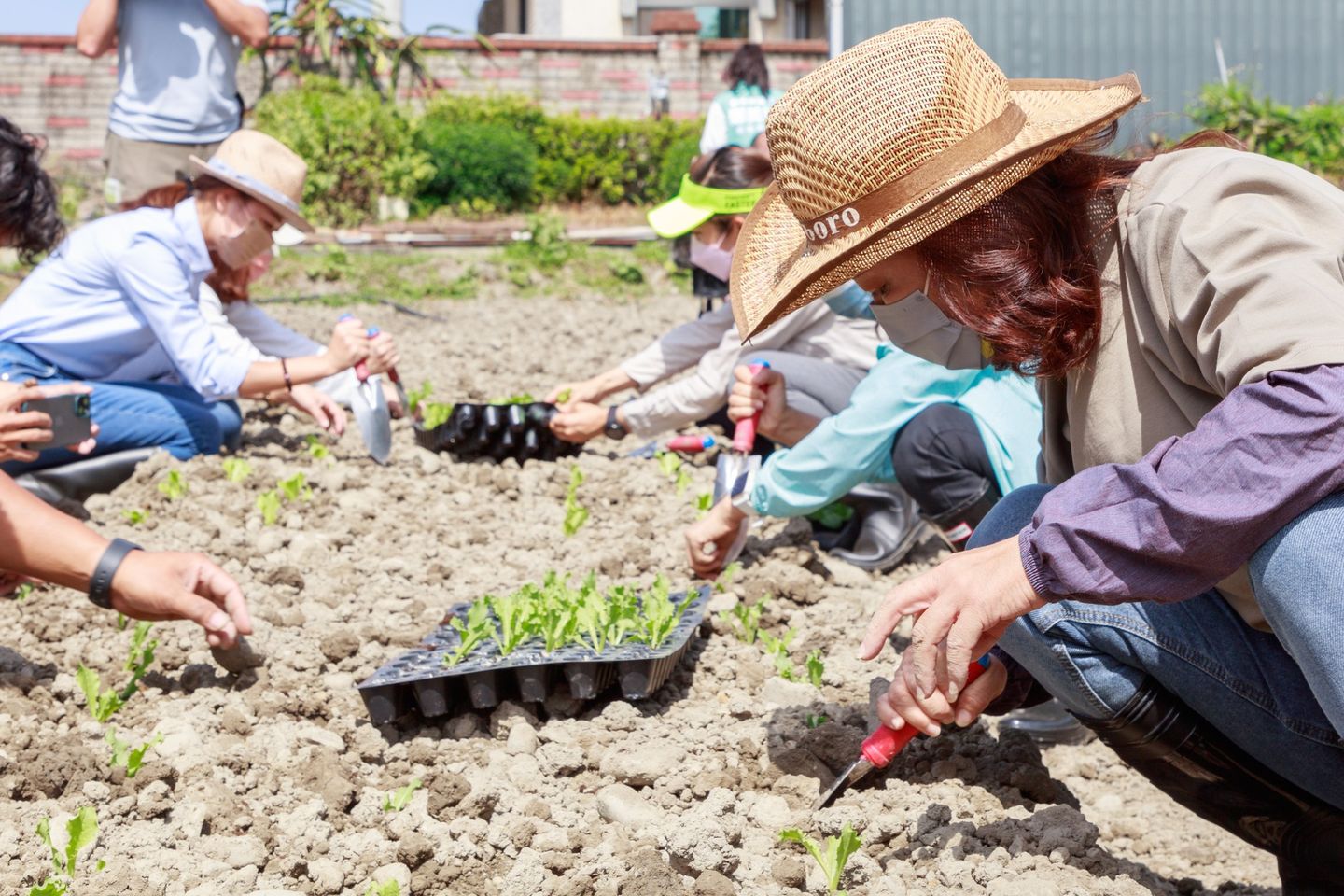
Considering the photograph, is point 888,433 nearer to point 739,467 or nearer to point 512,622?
point 739,467

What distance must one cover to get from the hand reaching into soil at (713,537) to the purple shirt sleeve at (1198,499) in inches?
64.0

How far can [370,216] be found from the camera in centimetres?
1298

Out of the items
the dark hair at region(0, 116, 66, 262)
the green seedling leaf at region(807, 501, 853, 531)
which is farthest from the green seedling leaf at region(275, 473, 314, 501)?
the green seedling leaf at region(807, 501, 853, 531)

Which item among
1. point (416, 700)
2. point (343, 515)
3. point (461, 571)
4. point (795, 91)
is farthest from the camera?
point (343, 515)

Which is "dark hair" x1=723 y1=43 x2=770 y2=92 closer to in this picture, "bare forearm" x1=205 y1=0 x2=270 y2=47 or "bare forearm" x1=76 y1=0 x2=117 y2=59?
"bare forearm" x1=205 y1=0 x2=270 y2=47

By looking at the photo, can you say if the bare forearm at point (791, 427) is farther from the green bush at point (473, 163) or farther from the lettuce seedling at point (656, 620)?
the green bush at point (473, 163)

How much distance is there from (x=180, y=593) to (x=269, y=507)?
4.53 ft

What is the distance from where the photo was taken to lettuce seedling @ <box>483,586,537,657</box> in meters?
2.75

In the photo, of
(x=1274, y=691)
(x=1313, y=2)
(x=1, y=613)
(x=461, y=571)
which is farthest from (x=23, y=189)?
(x=1313, y=2)

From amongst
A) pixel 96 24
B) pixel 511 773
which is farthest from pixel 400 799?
pixel 96 24

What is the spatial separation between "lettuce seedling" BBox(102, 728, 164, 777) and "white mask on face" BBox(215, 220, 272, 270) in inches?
84.4

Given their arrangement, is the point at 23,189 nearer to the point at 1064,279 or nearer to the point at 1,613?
the point at 1,613

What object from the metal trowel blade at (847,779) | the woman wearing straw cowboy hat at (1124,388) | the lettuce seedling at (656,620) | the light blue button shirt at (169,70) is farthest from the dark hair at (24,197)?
the metal trowel blade at (847,779)

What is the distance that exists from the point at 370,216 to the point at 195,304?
8.89 meters
